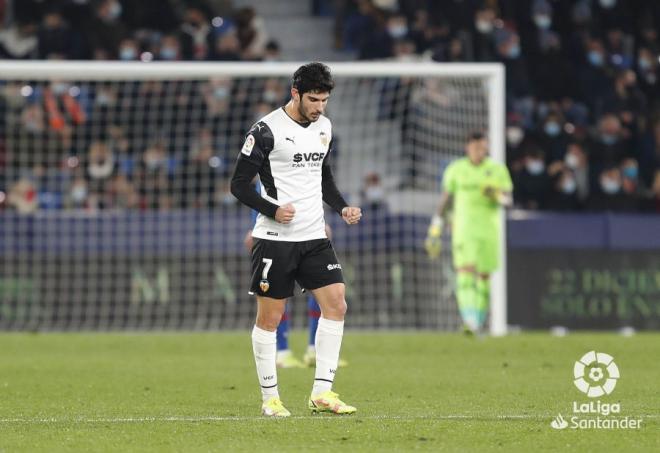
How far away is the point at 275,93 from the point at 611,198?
4860 millimetres

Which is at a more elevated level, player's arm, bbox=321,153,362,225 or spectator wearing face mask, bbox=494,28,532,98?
spectator wearing face mask, bbox=494,28,532,98

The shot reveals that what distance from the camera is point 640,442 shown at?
23.3 ft

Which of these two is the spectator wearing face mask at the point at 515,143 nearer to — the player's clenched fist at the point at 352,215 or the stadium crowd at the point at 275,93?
the stadium crowd at the point at 275,93

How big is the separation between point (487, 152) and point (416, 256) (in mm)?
1600

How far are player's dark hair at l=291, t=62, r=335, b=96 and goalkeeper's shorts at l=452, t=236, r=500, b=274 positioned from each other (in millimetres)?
7793

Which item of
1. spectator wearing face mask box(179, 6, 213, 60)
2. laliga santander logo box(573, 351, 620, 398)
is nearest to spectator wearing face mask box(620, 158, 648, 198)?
spectator wearing face mask box(179, 6, 213, 60)

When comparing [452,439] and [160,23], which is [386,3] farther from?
[452,439]

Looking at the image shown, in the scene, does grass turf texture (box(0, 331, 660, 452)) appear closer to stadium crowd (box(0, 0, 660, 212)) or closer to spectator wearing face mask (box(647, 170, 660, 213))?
stadium crowd (box(0, 0, 660, 212))

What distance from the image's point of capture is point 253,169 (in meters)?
8.28

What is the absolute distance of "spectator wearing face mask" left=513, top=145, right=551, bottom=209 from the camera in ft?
66.6

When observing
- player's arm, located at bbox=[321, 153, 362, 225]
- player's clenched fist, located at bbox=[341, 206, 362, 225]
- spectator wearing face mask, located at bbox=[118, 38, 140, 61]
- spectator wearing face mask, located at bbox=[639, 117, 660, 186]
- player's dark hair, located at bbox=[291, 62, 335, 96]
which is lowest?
player's clenched fist, located at bbox=[341, 206, 362, 225]

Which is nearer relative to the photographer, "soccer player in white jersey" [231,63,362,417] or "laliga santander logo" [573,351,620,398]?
"soccer player in white jersey" [231,63,362,417]

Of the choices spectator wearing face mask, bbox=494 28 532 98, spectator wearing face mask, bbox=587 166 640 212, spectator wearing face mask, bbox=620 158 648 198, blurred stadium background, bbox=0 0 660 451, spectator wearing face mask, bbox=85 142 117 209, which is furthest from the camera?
spectator wearing face mask, bbox=494 28 532 98

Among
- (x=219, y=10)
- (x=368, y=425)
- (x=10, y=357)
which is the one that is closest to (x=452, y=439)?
(x=368, y=425)
